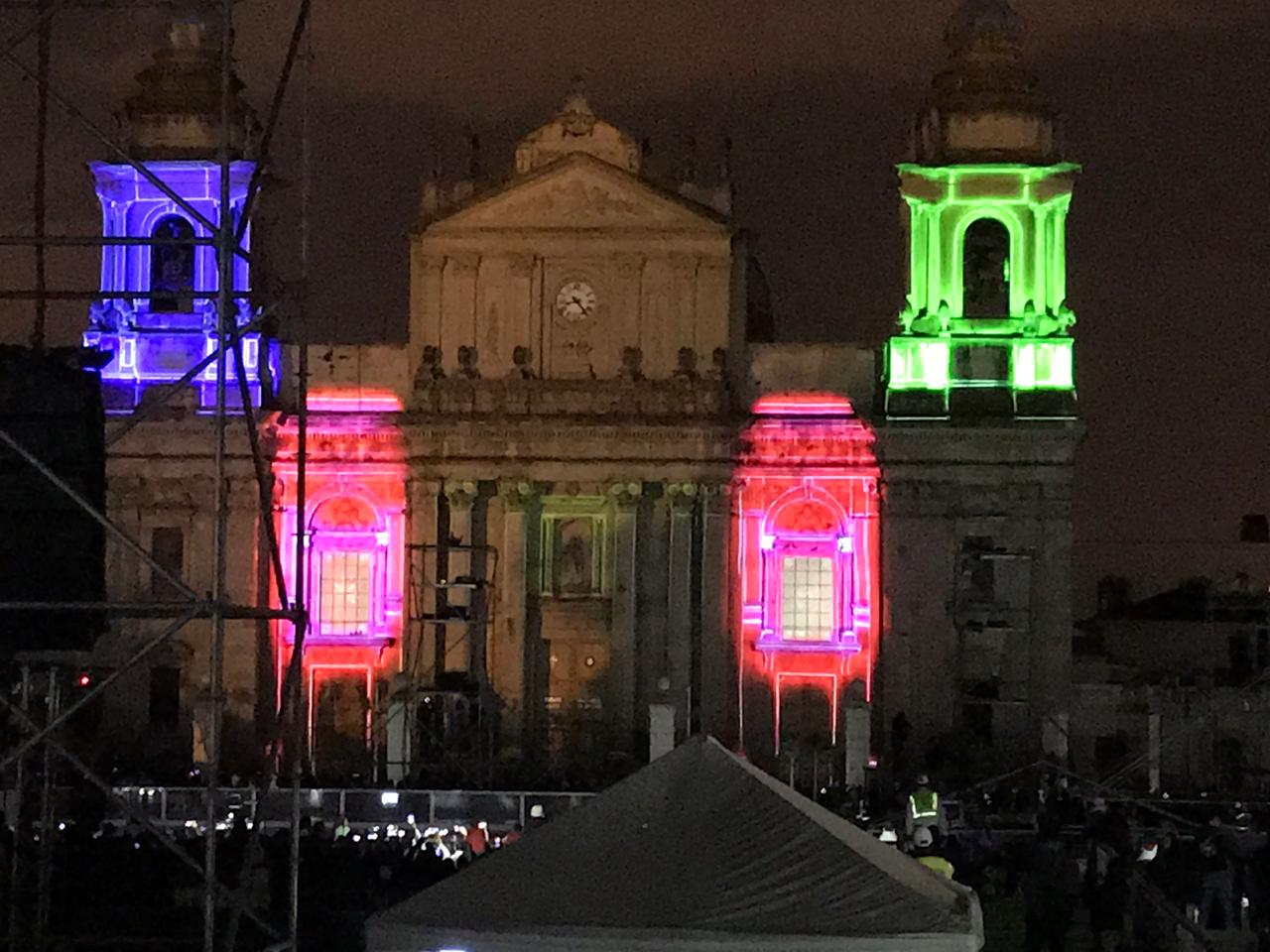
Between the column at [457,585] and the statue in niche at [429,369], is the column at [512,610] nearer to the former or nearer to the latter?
the column at [457,585]

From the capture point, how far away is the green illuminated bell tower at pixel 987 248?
5075 centimetres

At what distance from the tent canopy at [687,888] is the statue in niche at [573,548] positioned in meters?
37.5

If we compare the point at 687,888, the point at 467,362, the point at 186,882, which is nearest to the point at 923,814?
the point at 186,882

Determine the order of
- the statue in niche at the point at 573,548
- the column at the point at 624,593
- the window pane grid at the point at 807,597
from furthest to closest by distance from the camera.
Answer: the statue in niche at the point at 573,548
the window pane grid at the point at 807,597
the column at the point at 624,593

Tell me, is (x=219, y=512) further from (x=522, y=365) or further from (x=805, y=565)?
(x=805, y=565)

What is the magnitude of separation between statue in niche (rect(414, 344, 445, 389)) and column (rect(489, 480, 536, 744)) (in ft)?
7.76

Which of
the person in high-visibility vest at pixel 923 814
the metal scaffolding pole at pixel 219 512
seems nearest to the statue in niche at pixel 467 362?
the person in high-visibility vest at pixel 923 814

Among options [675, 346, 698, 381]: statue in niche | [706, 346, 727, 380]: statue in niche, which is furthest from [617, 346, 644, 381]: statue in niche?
[706, 346, 727, 380]: statue in niche

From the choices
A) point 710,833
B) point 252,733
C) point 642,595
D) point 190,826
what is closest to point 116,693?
point 252,733

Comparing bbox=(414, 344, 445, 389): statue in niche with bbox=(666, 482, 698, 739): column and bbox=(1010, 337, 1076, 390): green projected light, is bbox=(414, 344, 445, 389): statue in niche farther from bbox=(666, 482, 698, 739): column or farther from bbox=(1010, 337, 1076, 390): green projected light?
bbox=(1010, 337, 1076, 390): green projected light

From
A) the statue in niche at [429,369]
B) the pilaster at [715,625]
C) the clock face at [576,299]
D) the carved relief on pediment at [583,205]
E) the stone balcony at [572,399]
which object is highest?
the carved relief on pediment at [583,205]

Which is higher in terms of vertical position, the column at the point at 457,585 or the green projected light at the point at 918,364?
the green projected light at the point at 918,364

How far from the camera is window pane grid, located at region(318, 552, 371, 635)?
171 feet

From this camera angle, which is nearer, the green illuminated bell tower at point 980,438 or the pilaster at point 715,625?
the green illuminated bell tower at point 980,438
